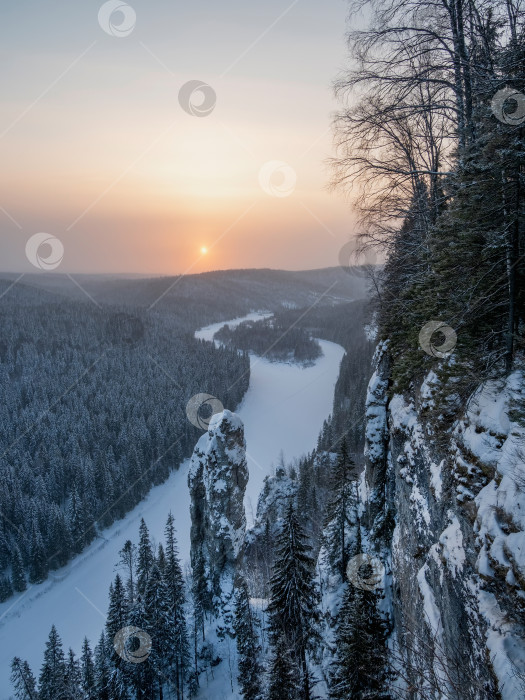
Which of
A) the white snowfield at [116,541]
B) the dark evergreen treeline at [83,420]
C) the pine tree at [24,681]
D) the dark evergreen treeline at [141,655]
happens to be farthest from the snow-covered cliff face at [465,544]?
the dark evergreen treeline at [83,420]

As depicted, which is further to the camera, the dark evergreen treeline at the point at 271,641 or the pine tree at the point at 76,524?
the pine tree at the point at 76,524

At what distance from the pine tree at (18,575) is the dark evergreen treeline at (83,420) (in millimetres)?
124

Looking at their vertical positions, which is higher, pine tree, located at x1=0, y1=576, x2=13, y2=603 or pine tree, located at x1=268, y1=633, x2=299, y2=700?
pine tree, located at x1=268, y1=633, x2=299, y2=700

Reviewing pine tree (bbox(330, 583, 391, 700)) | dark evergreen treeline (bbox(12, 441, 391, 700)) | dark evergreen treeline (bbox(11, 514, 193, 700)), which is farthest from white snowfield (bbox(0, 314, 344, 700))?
pine tree (bbox(330, 583, 391, 700))

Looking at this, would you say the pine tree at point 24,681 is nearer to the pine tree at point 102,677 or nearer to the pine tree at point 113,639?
the pine tree at point 102,677

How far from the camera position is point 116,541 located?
52.5 m

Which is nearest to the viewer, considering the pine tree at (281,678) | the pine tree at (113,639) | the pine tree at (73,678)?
the pine tree at (281,678)

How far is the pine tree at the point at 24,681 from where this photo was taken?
94.9 feet

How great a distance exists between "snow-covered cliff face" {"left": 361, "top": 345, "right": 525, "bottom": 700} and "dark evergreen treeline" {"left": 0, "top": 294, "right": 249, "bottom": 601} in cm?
5312

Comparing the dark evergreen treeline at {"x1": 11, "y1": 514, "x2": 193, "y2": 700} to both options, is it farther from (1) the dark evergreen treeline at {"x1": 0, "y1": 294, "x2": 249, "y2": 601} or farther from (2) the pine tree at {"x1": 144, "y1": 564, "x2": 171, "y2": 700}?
(1) the dark evergreen treeline at {"x1": 0, "y1": 294, "x2": 249, "y2": 601}

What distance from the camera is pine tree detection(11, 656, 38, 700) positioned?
94.9 ft

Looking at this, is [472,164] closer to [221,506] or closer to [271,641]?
[271,641]

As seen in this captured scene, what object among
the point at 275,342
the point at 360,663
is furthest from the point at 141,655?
the point at 275,342

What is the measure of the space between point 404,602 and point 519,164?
11.6 metres
